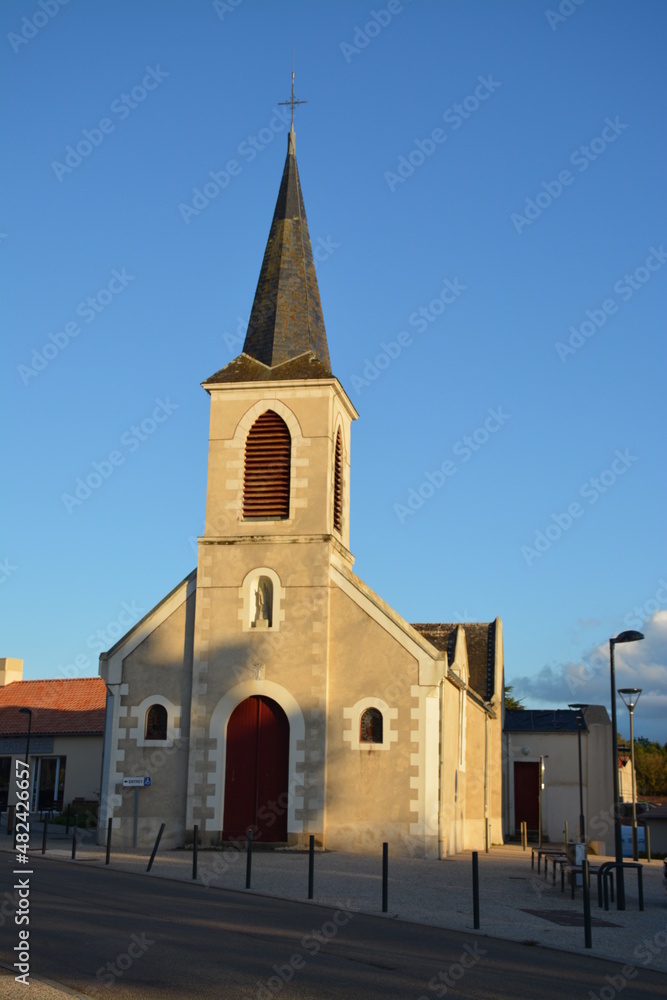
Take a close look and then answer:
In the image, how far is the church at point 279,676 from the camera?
2512 cm

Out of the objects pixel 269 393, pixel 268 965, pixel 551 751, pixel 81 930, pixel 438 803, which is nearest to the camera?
pixel 268 965

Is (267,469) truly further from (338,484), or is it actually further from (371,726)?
(371,726)

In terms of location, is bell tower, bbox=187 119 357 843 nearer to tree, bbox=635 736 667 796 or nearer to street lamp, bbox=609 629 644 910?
street lamp, bbox=609 629 644 910

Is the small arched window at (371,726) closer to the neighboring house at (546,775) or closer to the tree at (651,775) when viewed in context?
the neighboring house at (546,775)

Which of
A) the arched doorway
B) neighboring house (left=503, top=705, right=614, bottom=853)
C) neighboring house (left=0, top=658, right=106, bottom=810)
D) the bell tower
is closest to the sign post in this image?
the bell tower

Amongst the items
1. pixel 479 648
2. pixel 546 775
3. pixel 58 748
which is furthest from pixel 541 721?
pixel 58 748

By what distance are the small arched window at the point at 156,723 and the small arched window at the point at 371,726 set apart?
4.94 metres

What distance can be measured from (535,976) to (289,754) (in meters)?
15.3

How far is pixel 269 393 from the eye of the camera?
27.9 meters

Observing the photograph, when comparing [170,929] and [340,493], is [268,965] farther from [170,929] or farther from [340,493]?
[340,493]

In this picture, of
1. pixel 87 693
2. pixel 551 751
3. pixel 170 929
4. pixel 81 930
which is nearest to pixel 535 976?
pixel 170 929

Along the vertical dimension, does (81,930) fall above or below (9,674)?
below

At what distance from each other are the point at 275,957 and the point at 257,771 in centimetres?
1507

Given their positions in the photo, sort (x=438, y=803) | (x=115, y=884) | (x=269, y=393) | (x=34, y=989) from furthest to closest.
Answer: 1. (x=269, y=393)
2. (x=438, y=803)
3. (x=115, y=884)
4. (x=34, y=989)
